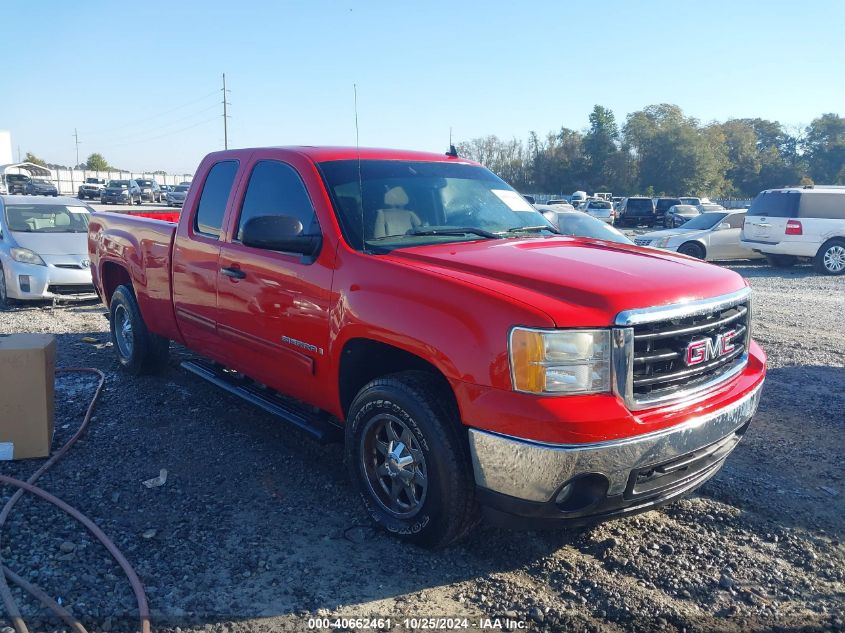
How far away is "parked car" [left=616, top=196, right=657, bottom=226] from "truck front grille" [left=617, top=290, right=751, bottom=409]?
3636 cm

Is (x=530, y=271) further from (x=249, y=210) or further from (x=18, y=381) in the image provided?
(x=18, y=381)

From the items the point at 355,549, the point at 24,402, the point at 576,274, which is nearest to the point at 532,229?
the point at 576,274

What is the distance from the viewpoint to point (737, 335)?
11.9 ft

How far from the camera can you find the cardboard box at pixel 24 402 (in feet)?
14.6

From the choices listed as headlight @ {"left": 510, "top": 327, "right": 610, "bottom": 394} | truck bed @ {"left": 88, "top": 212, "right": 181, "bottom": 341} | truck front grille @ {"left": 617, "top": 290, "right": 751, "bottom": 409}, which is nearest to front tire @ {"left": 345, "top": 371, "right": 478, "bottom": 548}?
headlight @ {"left": 510, "top": 327, "right": 610, "bottom": 394}

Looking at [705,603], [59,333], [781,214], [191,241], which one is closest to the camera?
[705,603]

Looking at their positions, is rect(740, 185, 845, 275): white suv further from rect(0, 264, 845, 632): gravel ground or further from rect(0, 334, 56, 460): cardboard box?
rect(0, 334, 56, 460): cardboard box

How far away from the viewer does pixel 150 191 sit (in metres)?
54.0

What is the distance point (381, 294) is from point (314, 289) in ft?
1.87

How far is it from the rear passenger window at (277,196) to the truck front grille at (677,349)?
1.91m

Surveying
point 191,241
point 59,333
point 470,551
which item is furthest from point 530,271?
point 59,333

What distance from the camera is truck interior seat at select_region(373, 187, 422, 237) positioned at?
13.1ft

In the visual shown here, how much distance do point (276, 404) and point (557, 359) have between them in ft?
7.27

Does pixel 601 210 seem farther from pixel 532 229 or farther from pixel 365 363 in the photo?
pixel 365 363
